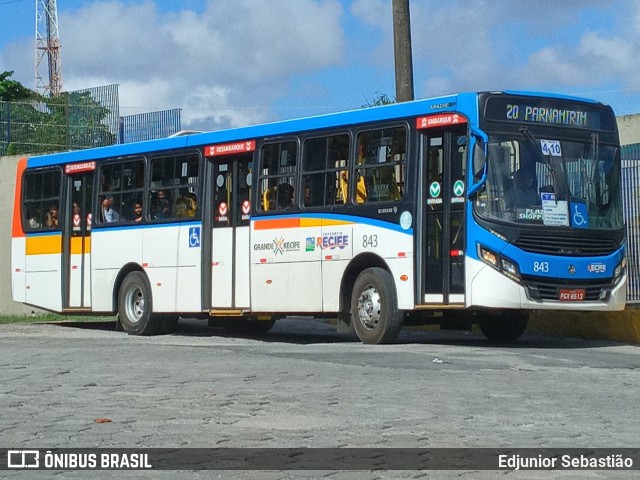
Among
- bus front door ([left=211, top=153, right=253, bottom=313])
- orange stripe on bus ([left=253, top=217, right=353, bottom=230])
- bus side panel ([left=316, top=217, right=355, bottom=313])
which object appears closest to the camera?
bus side panel ([left=316, top=217, right=355, bottom=313])

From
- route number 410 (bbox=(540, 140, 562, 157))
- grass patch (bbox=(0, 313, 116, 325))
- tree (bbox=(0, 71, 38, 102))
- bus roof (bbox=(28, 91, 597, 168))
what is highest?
tree (bbox=(0, 71, 38, 102))

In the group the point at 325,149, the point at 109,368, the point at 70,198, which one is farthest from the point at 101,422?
the point at 70,198

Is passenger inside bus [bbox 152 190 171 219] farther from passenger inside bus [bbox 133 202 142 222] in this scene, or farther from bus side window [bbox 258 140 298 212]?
bus side window [bbox 258 140 298 212]

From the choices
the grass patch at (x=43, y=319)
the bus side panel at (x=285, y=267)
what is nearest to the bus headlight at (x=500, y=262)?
the bus side panel at (x=285, y=267)

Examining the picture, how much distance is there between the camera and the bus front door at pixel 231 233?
65.4ft

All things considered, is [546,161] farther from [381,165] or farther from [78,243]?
[78,243]

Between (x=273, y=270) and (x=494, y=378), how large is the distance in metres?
7.19

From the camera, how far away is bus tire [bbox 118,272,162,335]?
22.0m

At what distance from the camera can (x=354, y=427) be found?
30.3 ft

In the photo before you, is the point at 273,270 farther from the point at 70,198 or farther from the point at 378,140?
the point at 70,198


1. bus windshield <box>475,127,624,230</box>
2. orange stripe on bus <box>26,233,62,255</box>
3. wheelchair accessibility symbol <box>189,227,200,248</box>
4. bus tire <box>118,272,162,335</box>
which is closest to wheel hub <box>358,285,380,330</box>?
bus windshield <box>475,127,624,230</box>

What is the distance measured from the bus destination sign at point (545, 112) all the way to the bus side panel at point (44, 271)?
33.8 feet

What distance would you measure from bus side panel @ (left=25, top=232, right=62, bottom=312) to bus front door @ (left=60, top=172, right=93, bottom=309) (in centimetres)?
21

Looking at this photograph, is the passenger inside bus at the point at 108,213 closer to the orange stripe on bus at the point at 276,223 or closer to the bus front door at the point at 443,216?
the orange stripe on bus at the point at 276,223
